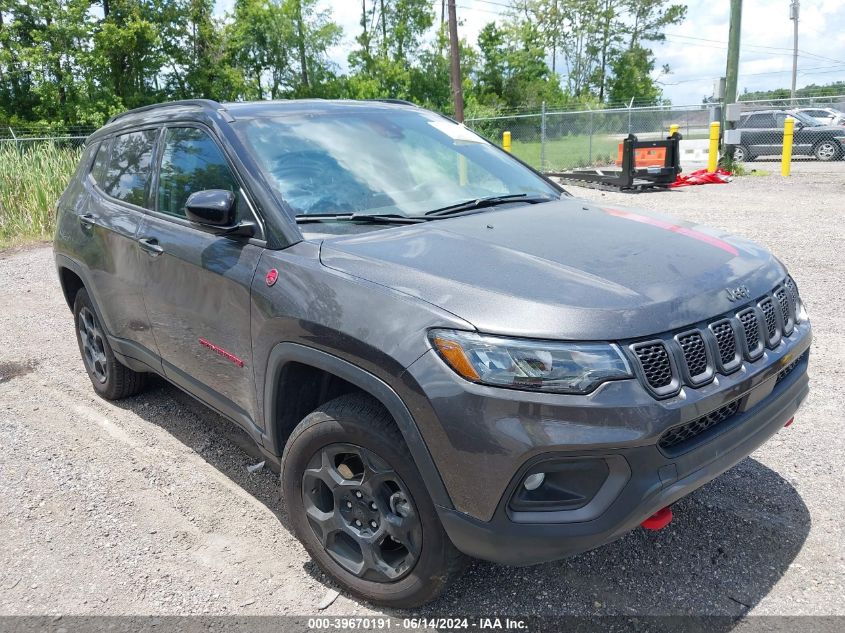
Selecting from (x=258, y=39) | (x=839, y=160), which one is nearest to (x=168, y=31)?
(x=258, y=39)

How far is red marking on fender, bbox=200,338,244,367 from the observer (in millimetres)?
3018

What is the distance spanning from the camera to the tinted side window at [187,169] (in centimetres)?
321

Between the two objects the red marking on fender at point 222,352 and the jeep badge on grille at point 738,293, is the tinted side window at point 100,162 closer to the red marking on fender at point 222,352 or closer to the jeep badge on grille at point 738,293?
the red marking on fender at point 222,352

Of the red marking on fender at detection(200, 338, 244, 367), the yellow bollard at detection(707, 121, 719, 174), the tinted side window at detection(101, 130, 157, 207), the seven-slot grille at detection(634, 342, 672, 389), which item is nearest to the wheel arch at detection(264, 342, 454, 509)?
the red marking on fender at detection(200, 338, 244, 367)

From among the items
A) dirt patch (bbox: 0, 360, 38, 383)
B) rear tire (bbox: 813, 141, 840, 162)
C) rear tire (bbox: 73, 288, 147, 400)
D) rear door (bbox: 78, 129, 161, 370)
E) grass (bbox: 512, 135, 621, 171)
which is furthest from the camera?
grass (bbox: 512, 135, 621, 171)

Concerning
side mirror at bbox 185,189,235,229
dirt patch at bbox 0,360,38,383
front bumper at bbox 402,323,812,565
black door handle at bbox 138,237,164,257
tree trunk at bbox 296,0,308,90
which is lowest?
dirt patch at bbox 0,360,38,383

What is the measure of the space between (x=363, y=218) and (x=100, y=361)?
2.71 m

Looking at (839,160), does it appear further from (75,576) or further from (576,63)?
(576,63)

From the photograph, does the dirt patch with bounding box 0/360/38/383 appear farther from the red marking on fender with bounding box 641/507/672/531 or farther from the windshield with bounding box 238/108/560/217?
the red marking on fender with bounding box 641/507/672/531

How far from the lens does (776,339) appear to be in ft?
8.38

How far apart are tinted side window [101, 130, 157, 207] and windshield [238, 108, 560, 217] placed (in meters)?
0.92

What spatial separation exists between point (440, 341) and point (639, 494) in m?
0.75

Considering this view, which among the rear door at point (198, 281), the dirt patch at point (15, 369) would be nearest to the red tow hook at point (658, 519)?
the rear door at point (198, 281)

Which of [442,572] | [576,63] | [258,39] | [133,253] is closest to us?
[442,572]
